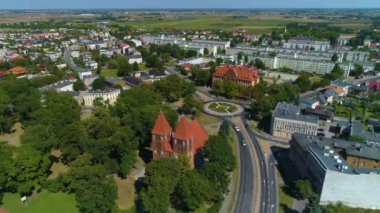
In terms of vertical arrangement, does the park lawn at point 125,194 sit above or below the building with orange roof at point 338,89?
below

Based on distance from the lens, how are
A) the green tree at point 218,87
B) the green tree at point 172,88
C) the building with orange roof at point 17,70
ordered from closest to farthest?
the green tree at point 172,88 < the green tree at point 218,87 < the building with orange roof at point 17,70

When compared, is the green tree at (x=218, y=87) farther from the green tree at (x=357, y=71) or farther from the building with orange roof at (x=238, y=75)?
the green tree at (x=357, y=71)

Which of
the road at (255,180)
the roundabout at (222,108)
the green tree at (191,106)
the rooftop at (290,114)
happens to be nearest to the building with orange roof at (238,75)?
the roundabout at (222,108)

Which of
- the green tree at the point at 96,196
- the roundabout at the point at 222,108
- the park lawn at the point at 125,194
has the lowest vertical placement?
the park lawn at the point at 125,194

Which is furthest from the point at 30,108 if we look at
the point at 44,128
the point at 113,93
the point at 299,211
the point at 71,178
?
the point at 299,211

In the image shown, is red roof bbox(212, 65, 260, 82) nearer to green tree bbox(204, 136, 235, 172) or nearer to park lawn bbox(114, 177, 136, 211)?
green tree bbox(204, 136, 235, 172)

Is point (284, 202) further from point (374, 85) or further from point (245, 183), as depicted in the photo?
point (374, 85)

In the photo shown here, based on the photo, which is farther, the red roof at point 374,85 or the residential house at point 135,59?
the residential house at point 135,59
